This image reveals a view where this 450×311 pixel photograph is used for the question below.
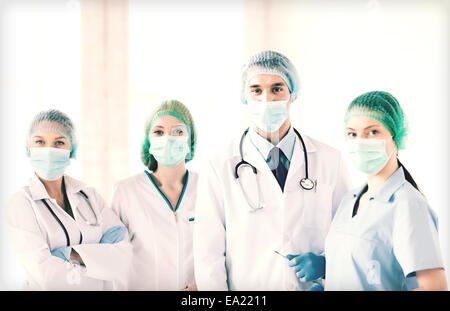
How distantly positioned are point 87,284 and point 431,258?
1.31m

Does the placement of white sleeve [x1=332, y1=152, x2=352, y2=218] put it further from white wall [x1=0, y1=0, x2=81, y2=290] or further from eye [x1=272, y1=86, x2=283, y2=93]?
white wall [x1=0, y1=0, x2=81, y2=290]

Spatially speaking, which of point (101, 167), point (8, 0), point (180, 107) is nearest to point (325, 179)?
point (180, 107)

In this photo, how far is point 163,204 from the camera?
1.84 meters

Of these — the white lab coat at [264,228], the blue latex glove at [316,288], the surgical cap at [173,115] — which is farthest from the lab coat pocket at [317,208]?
the surgical cap at [173,115]

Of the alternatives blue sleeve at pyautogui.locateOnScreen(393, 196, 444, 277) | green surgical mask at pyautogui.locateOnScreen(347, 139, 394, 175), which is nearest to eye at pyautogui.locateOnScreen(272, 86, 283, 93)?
green surgical mask at pyautogui.locateOnScreen(347, 139, 394, 175)

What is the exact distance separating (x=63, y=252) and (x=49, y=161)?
0.37 metres

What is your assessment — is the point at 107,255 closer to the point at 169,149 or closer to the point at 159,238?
the point at 159,238

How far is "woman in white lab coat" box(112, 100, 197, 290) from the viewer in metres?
1.81

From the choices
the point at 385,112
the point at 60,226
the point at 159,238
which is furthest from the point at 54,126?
the point at 385,112

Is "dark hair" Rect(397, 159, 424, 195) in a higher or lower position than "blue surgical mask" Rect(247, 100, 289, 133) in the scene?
lower

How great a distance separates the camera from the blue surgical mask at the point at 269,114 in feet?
5.61

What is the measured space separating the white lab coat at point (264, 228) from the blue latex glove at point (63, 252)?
1.66 feet

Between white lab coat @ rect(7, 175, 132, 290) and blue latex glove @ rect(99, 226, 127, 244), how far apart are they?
0.02m

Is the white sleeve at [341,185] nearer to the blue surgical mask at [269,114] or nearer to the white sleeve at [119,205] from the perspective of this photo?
the blue surgical mask at [269,114]
